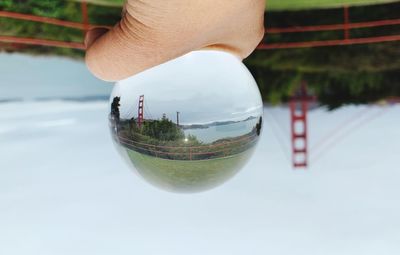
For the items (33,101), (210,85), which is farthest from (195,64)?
(33,101)

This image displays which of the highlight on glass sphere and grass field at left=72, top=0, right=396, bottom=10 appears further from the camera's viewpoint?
grass field at left=72, top=0, right=396, bottom=10

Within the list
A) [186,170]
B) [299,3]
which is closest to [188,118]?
[186,170]

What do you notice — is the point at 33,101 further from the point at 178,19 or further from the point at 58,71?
the point at 178,19

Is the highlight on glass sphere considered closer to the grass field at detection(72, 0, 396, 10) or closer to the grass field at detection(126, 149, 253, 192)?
the grass field at detection(126, 149, 253, 192)

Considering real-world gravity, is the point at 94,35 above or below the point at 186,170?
above

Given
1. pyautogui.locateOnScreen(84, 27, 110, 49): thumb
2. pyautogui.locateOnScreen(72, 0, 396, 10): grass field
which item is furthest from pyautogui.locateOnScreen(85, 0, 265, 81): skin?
pyautogui.locateOnScreen(72, 0, 396, 10): grass field

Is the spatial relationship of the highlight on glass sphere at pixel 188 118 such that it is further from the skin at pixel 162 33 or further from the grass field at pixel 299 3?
the grass field at pixel 299 3

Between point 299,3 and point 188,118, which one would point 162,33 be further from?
point 299,3

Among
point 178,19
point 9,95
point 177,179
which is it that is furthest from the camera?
point 9,95
